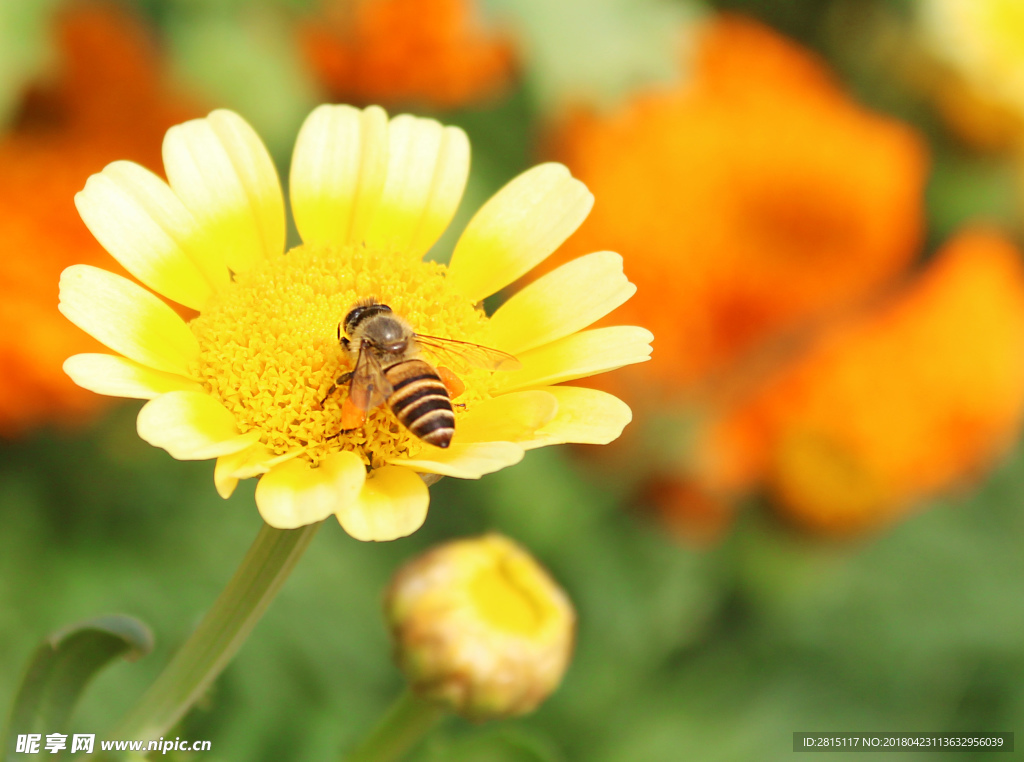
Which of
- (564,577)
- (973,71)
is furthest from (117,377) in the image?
(973,71)

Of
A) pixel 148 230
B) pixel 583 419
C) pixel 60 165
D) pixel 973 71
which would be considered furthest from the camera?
pixel 973 71

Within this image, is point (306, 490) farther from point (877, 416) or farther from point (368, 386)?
point (877, 416)

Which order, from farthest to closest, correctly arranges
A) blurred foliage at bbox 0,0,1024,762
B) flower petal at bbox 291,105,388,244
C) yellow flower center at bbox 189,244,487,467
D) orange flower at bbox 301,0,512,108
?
1. orange flower at bbox 301,0,512,108
2. blurred foliage at bbox 0,0,1024,762
3. flower petal at bbox 291,105,388,244
4. yellow flower center at bbox 189,244,487,467

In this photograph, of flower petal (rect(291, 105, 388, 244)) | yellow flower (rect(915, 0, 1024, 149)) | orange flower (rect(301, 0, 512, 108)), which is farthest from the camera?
yellow flower (rect(915, 0, 1024, 149))

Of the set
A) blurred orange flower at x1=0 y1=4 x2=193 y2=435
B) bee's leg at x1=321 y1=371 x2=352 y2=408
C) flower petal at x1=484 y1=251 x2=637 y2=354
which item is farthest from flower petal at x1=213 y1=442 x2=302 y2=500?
blurred orange flower at x1=0 y1=4 x2=193 y2=435

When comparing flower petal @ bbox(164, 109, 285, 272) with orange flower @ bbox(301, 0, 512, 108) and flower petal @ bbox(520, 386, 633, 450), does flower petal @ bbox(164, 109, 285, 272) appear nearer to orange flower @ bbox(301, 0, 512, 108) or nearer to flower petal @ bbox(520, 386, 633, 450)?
flower petal @ bbox(520, 386, 633, 450)

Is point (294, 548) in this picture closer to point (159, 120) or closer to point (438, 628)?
point (438, 628)
